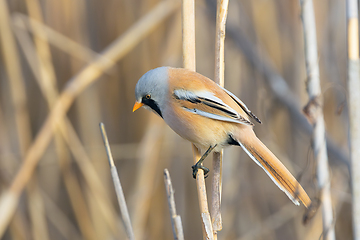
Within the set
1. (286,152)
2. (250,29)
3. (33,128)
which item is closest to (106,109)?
(33,128)

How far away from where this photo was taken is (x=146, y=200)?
2.03m

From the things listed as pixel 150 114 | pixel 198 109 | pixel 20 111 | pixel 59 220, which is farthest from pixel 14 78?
pixel 198 109

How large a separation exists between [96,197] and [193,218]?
2.43 feet

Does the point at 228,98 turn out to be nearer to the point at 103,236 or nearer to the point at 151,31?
the point at 151,31

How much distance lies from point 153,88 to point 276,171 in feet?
1.98

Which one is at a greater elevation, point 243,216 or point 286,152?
point 286,152

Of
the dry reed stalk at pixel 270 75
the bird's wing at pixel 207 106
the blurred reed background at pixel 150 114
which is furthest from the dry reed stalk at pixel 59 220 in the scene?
the dry reed stalk at pixel 270 75

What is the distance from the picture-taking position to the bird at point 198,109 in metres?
1.38

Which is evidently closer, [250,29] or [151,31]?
[151,31]

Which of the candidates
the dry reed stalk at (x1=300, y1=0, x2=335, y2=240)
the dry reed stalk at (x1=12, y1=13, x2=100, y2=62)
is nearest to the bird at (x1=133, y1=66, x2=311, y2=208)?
the dry reed stalk at (x1=300, y1=0, x2=335, y2=240)

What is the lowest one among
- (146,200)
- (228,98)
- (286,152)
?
(146,200)

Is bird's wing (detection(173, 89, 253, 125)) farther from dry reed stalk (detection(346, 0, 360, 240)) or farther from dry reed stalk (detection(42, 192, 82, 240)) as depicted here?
dry reed stalk (detection(42, 192, 82, 240))

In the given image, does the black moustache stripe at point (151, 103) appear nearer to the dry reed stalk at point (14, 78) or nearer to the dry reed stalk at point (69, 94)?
the dry reed stalk at point (69, 94)

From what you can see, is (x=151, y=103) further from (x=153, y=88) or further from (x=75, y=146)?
(x=75, y=146)
